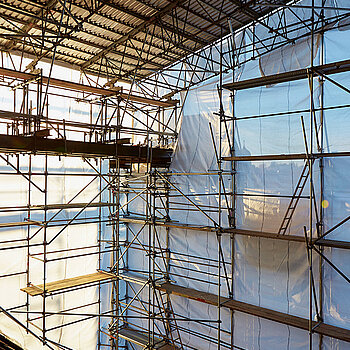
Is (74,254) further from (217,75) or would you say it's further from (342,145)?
(342,145)

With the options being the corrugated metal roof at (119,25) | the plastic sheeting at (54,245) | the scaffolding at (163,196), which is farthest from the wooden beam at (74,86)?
the plastic sheeting at (54,245)

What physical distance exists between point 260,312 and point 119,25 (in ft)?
24.3

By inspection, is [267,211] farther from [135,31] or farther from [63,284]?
[135,31]

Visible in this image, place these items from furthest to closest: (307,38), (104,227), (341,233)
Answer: (104,227) < (307,38) < (341,233)

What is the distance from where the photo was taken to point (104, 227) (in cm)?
1030

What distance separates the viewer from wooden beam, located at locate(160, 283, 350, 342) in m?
6.22

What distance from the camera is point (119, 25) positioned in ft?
28.1

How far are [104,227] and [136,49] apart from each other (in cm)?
512

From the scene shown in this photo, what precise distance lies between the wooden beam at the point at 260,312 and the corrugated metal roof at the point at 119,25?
5.65 metres

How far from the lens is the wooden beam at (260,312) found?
622cm

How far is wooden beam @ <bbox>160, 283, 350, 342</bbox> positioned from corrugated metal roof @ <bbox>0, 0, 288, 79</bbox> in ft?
18.6

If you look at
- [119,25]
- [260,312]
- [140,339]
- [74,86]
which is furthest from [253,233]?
[119,25]

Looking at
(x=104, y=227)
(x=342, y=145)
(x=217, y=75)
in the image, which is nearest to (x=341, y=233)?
(x=342, y=145)

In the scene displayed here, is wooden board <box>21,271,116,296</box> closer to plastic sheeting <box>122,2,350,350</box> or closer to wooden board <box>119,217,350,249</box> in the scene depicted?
wooden board <box>119,217,350,249</box>
